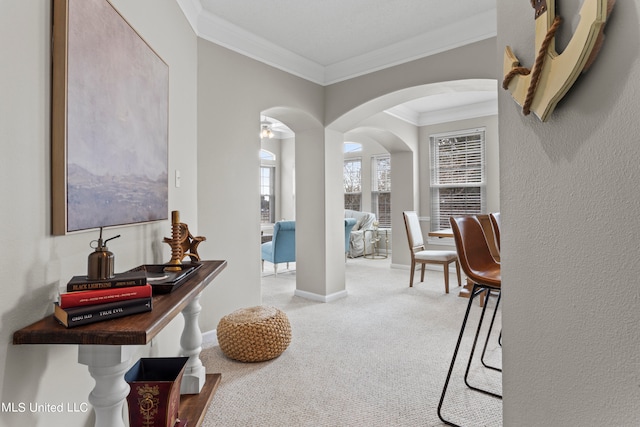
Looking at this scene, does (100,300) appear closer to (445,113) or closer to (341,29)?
(341,29)

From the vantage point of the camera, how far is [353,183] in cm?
802

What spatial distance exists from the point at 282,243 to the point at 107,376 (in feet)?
13.5

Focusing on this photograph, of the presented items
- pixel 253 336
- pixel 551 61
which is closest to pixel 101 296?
pixel 551 61

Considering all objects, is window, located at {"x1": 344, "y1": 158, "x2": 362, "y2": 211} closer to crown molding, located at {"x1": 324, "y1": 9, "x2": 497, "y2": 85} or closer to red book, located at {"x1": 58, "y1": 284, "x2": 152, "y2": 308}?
crown molding, located at {"x1": 324, "y1": 9, "x2": 497, "y2": 85}

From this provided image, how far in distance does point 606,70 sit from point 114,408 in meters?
1.53

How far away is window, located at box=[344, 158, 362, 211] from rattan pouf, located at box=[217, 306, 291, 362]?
5.59 metres

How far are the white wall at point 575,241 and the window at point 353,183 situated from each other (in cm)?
Result: 694

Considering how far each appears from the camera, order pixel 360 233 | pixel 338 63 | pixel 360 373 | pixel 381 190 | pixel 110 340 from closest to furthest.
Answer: pixel 110 340
pixel 360 373
pixel 338 63
pixel 360 233
pixel 381 190

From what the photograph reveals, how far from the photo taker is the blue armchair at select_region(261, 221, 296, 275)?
5.06 meters

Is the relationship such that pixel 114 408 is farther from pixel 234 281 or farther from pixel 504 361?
pixel 234 281

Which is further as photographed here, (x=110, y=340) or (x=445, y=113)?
(x=445, y=113)

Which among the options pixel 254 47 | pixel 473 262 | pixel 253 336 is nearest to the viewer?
pixel 473 262

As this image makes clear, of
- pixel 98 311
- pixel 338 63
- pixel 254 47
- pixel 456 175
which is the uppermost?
pixel 338 63

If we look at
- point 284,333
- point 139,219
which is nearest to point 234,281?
point 284,333
